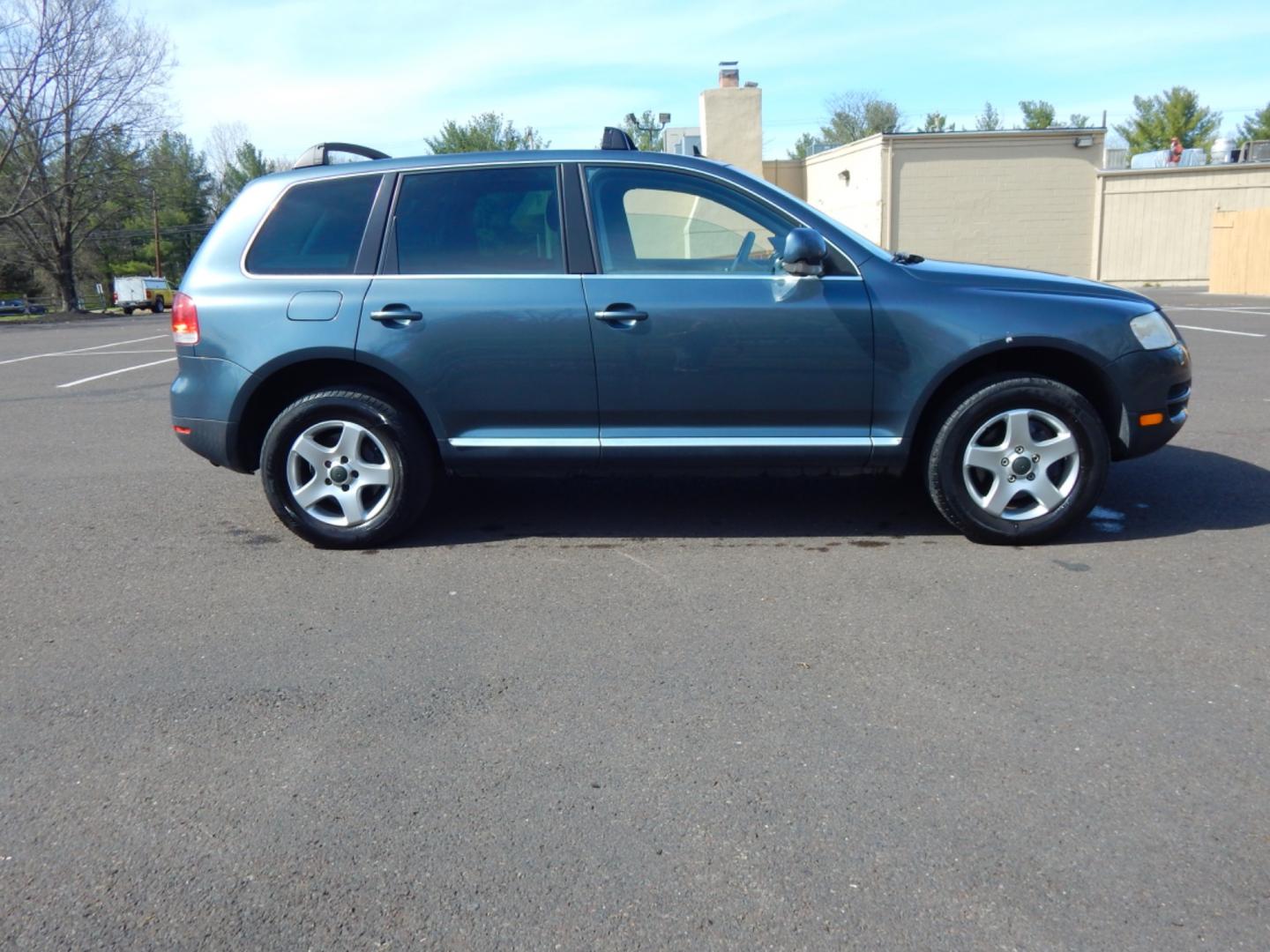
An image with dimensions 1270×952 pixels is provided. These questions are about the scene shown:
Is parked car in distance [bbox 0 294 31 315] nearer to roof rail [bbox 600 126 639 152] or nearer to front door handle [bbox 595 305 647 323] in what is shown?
roof rail [bbox 600 126 639 152]

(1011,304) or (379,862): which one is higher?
(1011,304)

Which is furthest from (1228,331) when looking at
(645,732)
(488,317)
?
(645,732)

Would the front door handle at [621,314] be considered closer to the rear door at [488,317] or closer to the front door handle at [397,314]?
the rear door at [488,317]

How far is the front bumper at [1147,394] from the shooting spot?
16.4 ft

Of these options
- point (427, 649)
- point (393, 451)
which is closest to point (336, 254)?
point (393, 451)

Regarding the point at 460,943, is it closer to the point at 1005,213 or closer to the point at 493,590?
the point at 493,590

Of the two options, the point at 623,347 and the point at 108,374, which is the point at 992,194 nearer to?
the point at 108,374

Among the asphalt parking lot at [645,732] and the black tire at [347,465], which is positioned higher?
the black tire at [347,465]

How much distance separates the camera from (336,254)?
5.28m

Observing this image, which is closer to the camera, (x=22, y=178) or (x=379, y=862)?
(x=379, y=862)

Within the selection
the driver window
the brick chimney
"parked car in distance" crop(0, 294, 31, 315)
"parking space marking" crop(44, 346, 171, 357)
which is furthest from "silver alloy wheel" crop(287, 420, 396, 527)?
"parked car in distance" crop(0, 294, 31, 315)

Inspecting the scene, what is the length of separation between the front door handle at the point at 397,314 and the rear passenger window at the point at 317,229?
30 centimetres

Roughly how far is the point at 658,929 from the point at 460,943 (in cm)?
44

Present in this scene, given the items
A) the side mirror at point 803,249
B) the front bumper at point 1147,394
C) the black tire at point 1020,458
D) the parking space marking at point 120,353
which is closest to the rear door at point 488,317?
the side mirror at point 803,249
